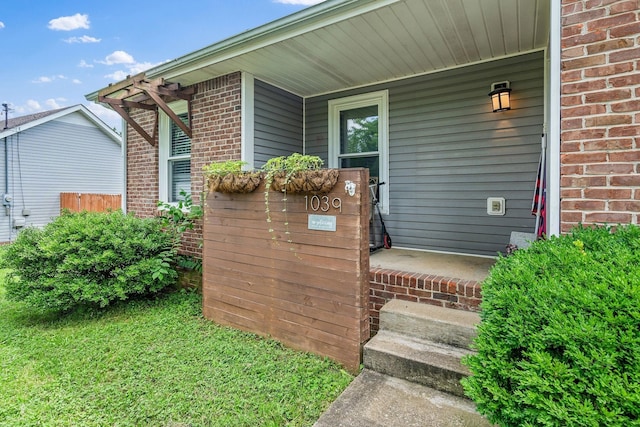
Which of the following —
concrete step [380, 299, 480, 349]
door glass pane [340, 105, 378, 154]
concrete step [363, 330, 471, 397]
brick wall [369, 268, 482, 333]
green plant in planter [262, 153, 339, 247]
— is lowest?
concrete step [363, 330, 471, 397]

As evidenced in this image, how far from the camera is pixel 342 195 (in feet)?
8.95

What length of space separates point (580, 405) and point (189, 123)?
206 inches

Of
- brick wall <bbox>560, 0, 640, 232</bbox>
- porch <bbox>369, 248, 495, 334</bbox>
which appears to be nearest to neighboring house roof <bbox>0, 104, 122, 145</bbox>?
porch <bbox>369, 248, 495, 334</bbox>

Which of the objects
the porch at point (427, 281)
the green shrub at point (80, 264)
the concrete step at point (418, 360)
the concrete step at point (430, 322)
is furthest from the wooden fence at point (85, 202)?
the concrete step at point (418, 360)

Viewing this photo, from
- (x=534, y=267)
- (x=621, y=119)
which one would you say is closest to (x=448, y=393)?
(x=534, y=267)

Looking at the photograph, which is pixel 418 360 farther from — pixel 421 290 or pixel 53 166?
pixel 53 166

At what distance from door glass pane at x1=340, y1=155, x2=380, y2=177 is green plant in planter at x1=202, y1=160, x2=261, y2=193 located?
2.11 meters

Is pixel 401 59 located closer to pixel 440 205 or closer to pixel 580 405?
pixel 440 205

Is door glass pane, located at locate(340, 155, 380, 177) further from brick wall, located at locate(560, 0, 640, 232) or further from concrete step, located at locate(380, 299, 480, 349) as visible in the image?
brick wall, located at locate(560, 0, 640, 232)

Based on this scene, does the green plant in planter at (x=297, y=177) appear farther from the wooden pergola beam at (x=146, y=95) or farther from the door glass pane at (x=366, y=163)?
the wooden pergola beam at (x=146, y=95)

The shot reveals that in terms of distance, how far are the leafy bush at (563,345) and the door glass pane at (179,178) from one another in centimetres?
492

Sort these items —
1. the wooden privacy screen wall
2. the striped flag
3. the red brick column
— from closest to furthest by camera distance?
1. the wooden privacy screen wall
2. the striped flag
3. the red brick column

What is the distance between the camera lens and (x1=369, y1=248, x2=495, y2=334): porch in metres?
2.76

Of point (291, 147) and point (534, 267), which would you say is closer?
point (534, 267)
